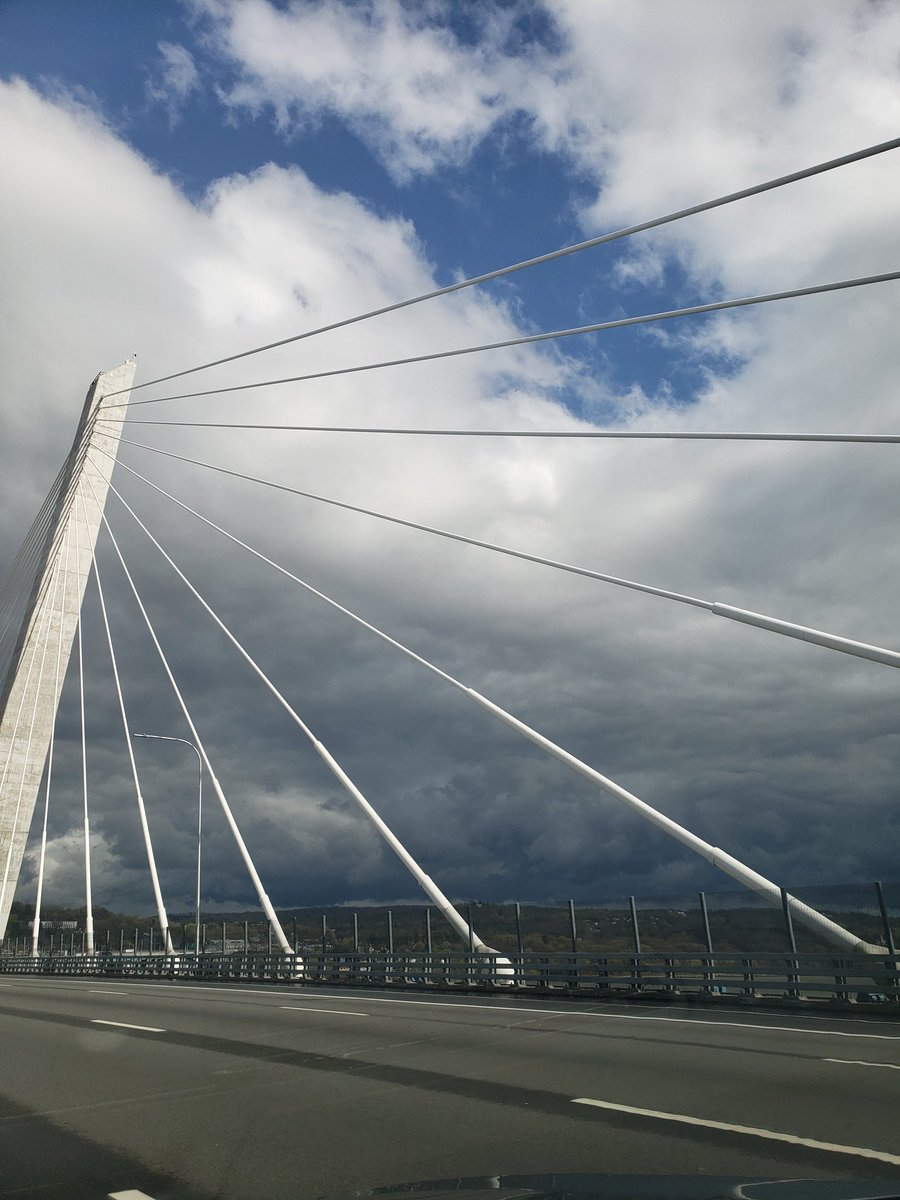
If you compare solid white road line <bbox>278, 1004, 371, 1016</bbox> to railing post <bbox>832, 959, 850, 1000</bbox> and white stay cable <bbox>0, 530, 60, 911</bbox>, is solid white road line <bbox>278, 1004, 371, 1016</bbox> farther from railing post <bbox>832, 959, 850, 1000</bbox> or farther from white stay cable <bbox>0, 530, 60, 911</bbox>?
white stay cable <bbox>0, 530, 60, 911</bbox>

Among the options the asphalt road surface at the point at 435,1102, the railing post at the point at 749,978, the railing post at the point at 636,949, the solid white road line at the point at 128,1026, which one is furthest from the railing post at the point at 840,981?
the solid white road line at the point at 128,1026

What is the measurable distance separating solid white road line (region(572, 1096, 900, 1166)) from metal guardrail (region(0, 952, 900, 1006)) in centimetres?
870

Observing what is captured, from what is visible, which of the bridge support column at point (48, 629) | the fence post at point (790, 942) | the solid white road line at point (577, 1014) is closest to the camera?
the solid white road line at point (577, 1014)

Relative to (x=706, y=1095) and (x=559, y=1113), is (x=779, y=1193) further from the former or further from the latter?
(x=706, y=1095)

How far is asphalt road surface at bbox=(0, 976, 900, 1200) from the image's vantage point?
616 cm

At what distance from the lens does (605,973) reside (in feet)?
63.9

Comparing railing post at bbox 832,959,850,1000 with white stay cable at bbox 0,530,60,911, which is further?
white stay cable at bbox 0,530,60,911

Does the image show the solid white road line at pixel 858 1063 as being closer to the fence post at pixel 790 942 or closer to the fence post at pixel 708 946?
the fence post at pixel 790 942

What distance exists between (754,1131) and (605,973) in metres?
13.1

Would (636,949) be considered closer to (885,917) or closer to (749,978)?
(749,978)

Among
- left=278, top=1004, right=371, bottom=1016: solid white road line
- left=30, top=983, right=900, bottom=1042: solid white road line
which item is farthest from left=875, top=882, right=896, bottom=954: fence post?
left=278, top=1004, right=371, bottom=1016: solid white road line

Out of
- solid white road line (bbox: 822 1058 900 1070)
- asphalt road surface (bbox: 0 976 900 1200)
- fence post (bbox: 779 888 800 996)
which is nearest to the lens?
asphalt road surface (bbox: 0 976 900 1200)

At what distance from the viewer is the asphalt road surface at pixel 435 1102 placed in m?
6.16

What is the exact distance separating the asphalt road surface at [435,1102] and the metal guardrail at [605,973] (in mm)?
1175
